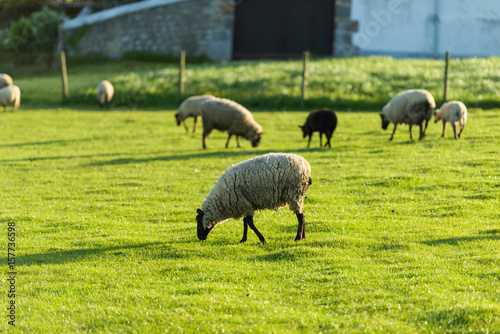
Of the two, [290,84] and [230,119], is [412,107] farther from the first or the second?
[290,84]

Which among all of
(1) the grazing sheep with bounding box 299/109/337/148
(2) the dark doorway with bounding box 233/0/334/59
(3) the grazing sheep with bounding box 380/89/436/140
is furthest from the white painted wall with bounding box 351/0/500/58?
(1) the grazing sheep with bounding box 299/109/337/148

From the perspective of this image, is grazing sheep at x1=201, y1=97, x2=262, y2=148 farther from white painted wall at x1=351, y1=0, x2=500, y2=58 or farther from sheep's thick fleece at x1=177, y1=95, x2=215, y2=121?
white painted wall at x1=351, y1=0, x2=500, y2=58

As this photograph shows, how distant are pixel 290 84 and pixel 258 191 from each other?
19.9 m

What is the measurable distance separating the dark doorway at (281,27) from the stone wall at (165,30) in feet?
4.35

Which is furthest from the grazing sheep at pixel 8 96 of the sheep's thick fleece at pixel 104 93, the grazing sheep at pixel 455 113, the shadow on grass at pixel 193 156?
the grazing sheep at pixel 455 113

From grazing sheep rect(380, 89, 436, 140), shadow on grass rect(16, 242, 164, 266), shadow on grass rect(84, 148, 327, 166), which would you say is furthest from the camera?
grazing sheep rect(380, 89, 436, 140)

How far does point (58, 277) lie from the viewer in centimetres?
805

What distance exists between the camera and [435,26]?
119 feet

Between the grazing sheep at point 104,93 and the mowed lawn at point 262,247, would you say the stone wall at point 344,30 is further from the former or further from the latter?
the mowed lawn at point 262,247

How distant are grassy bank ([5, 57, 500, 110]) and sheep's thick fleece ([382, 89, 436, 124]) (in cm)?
779

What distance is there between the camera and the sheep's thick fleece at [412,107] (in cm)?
1667

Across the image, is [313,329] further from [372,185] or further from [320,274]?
[372,185]

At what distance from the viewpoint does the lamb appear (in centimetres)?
905

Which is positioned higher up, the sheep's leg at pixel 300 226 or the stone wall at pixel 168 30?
the stone wall at pixel 168 30
